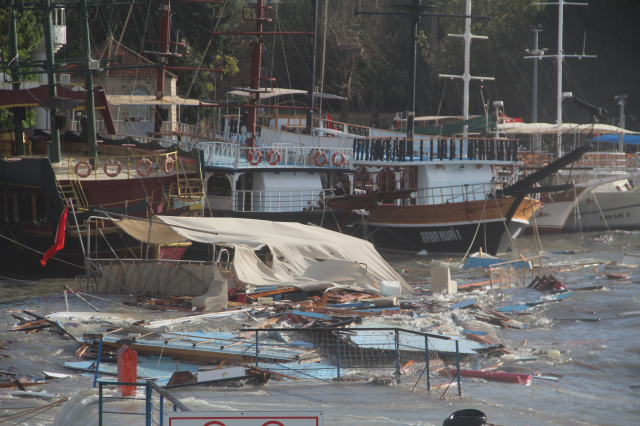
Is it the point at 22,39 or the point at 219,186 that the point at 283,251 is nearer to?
the point at 219,186

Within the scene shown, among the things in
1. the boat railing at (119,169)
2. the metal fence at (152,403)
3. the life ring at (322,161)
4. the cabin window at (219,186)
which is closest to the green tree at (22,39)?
the boat railing at (119,169)

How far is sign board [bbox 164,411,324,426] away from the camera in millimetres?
3768

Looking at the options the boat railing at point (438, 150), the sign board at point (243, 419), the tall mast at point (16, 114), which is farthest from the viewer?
the boat railing at point (438, 150)

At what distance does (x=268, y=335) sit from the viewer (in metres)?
11.4

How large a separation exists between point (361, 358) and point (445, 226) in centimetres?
1438

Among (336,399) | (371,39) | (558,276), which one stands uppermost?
(371,39)

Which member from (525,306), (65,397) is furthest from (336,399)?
(525,306)

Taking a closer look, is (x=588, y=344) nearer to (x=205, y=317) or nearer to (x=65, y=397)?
(x=205, y=317)

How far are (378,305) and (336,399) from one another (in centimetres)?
662

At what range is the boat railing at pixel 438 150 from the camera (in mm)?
24922

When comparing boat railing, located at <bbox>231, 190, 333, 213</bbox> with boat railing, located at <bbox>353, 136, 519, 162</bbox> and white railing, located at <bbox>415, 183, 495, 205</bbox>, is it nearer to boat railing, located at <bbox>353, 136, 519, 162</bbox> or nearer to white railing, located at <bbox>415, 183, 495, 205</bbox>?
boat railing, located at <bbox>353, 136, 519, 162</bbox>

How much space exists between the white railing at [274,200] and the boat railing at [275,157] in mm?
1011

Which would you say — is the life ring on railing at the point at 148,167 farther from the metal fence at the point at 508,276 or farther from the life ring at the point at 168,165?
the metal fence at the point at 508,276

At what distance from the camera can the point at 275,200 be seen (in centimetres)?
2411
